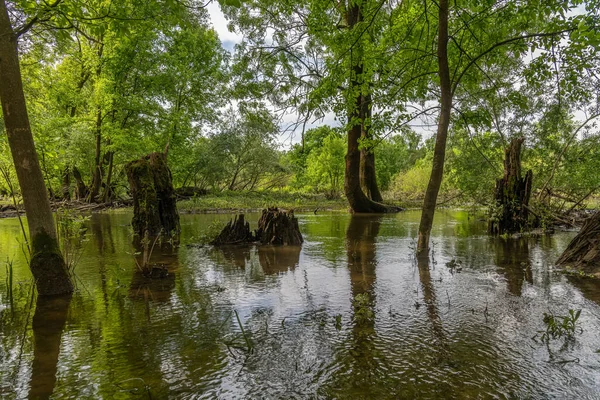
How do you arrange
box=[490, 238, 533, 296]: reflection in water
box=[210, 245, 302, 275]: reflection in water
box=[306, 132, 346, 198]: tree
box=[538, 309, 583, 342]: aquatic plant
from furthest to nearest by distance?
box=[306, 132, 346, 198]: tree, box=[210, 245, 302, 275]: reflection in water, box=[490, 238, 533, 296]: reflection in water, box=[538, 309, 583, 342]: aquatic plant

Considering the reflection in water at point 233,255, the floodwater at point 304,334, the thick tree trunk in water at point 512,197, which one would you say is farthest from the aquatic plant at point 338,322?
the thick tree trunk in water at point 512,197

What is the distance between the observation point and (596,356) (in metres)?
3.29

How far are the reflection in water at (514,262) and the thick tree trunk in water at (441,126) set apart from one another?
1.53 metres

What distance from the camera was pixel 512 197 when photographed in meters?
11.4

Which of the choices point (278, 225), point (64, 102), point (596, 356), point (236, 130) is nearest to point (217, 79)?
point (236, 130)

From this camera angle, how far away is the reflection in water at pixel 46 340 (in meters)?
2.91

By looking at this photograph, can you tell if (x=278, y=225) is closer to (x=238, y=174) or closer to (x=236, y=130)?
(x=236, y=130)

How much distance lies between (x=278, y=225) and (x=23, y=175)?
583 centimetres

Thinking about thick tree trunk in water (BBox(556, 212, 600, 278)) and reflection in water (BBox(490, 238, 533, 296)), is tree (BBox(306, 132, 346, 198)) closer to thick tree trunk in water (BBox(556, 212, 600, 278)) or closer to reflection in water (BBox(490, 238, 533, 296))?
reflection in water (BBox(490, 238, 533, 296))

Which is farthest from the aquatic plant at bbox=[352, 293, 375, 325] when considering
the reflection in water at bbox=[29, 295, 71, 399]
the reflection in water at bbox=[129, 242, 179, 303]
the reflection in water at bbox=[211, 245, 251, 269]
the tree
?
the tree

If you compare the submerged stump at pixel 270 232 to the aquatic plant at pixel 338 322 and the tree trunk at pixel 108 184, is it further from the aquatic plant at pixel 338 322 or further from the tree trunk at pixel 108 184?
the tree trunk at pixel 108 184

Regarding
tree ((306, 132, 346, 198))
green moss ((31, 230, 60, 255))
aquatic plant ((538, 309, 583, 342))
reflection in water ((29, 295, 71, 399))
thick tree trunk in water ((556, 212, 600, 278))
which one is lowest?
reflection in water ((29, 295, 71, 399))

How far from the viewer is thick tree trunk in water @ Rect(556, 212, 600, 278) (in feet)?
20.6

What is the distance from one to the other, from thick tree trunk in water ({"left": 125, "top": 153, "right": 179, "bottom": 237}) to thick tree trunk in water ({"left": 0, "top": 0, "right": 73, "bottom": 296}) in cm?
570
